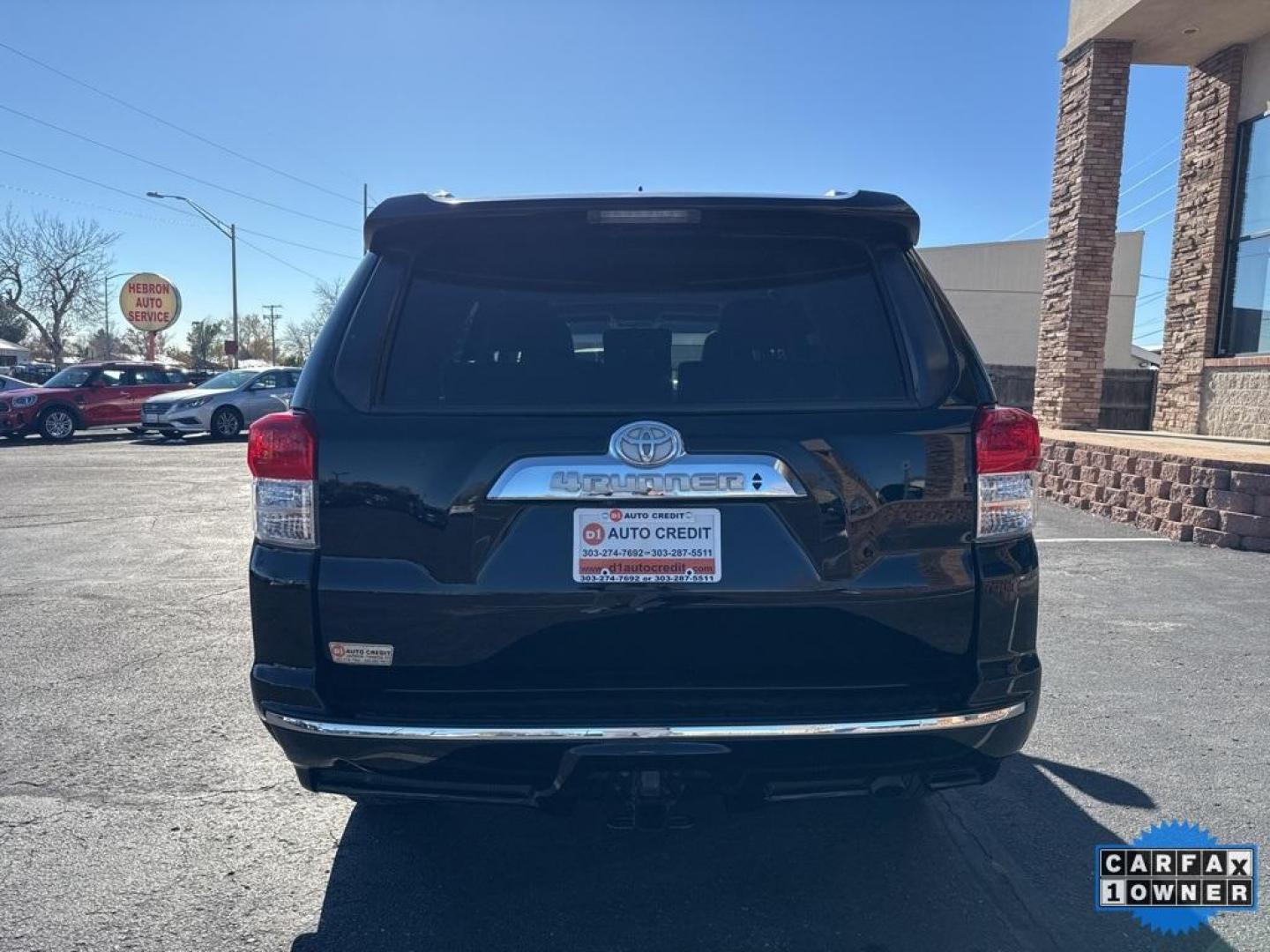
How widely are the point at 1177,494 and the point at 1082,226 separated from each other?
5590 mm

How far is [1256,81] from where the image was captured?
12602 mm

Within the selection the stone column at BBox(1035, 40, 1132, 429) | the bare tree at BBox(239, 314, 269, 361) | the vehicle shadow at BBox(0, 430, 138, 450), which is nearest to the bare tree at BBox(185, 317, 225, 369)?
the bare tree at BBox(239, 314, 269, 361)

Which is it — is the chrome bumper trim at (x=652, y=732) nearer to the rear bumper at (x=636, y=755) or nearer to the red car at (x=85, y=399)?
the rear bumper at (x=636, y=755)

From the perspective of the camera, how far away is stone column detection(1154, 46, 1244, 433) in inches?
514

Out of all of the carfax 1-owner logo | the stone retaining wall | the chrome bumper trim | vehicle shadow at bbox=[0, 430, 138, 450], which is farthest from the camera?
vehicle shadow at bbox=[0, 430, 138, 450]

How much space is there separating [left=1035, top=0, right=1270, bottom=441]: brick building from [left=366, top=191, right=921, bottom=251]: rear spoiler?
464 inches

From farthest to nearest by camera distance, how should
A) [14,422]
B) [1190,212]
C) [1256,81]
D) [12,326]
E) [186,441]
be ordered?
[12,326] → [186,441] → [14,422] → [1190,212] → [1256,81]

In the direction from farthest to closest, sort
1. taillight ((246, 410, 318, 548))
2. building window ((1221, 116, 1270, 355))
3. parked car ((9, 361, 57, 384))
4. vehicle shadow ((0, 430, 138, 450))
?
parked car ((9, 361, 57, 384)), vehicle shadow ((0, 430, 138, 450)), building window ((1221, 116, 1270, 355)), taillight ((246, 410, 318, 548))

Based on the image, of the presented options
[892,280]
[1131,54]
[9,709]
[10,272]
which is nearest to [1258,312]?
[1131,54]

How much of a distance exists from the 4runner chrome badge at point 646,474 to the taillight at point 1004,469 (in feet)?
1.65

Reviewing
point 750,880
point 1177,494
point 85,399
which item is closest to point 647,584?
point 750,880

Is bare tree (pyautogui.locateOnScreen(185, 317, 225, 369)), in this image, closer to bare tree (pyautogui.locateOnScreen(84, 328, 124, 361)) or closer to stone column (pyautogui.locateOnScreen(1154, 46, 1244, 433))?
bare tree (pyautogui.locateOnScreen(84, 328, 124, 361))

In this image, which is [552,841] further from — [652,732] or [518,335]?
[518,335]

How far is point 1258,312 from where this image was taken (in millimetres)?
12727
